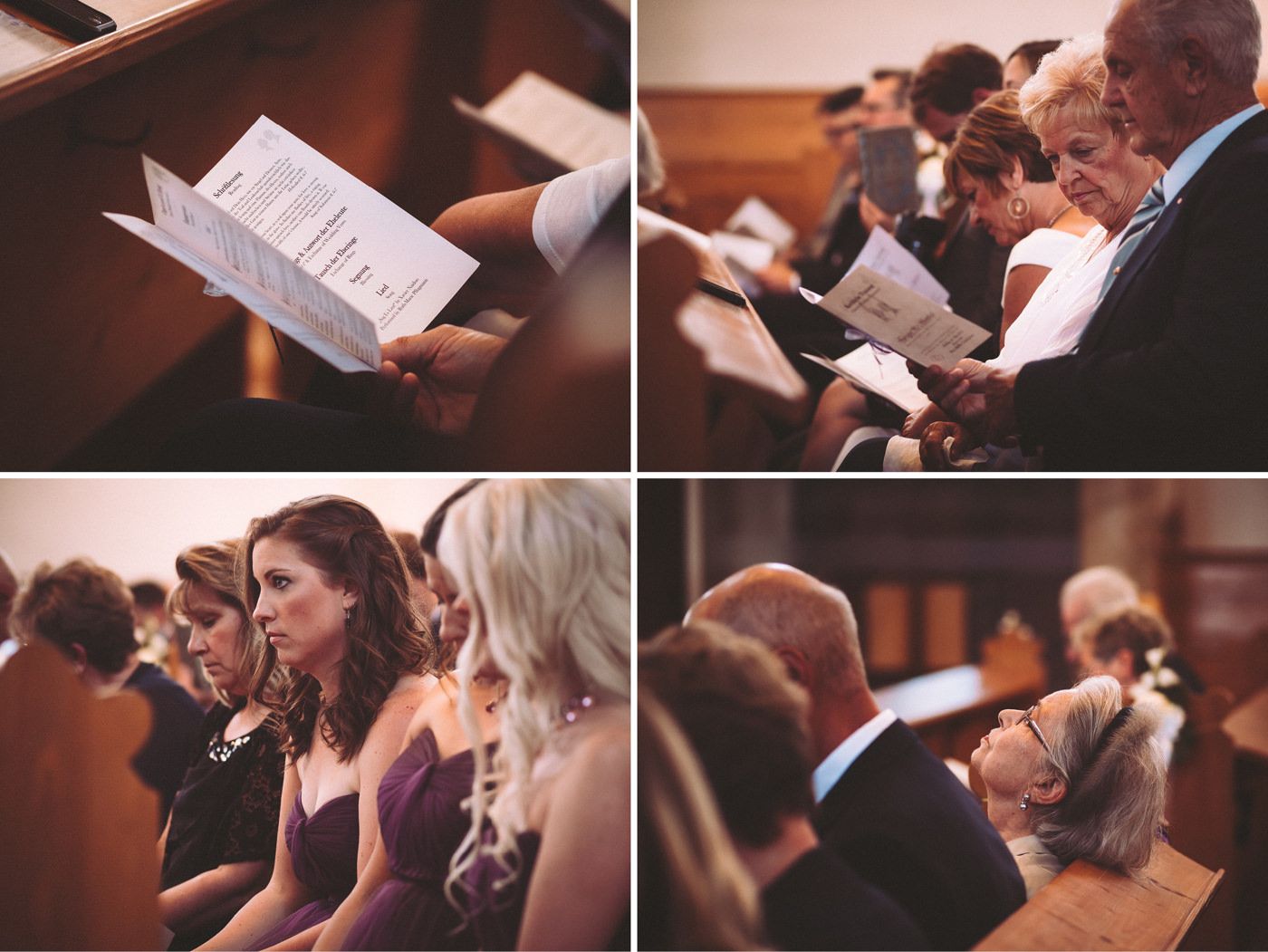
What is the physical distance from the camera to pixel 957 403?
1414 millimetres

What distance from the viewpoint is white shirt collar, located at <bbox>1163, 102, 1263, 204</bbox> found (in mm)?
1299

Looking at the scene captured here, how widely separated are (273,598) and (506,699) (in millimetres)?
401

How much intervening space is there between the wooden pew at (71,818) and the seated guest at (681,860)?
774 mm

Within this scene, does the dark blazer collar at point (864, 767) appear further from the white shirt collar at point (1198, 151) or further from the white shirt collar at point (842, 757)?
the white shirt collar at point (1198, 151)

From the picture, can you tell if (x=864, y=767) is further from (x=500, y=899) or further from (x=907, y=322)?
(x=907, y=322)

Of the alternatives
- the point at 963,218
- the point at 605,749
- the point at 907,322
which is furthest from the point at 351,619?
the point at 963,218

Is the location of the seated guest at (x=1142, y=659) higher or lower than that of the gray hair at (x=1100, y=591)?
lower

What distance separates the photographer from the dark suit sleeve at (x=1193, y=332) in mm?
1285

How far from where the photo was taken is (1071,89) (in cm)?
139

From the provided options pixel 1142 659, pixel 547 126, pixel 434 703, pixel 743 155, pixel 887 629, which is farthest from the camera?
pixel 743 155

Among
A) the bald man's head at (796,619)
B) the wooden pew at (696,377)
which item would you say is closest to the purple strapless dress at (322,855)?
the bald man's head at (796,619)

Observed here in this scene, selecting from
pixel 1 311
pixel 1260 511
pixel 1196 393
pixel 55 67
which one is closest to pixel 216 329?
pixel 1 311

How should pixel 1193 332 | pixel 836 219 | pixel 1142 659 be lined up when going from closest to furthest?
pixel 1193 332 < pixel 1142 659 < pixel 836 219

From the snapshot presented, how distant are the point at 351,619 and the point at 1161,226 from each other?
134cm
